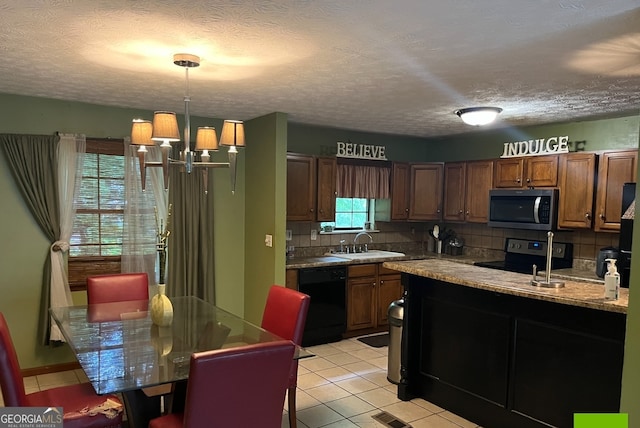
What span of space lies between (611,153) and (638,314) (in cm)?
275

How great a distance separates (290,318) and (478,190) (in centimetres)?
339

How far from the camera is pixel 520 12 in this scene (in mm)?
Result: 1990

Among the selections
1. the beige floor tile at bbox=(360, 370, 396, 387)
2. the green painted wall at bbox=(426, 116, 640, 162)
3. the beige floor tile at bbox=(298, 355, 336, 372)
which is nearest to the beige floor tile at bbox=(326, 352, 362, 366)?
the beige floor tile at bbox=(298, 355, 336, 372)

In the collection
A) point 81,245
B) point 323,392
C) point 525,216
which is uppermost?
point 525,216

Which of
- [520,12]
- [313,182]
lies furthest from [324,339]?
[520,12]

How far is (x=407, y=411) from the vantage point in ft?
11.3

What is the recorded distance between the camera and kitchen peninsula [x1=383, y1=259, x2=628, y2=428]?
2642mm

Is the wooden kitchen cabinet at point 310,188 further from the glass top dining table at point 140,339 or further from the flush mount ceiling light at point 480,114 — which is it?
the glass top dining table at point 140,339

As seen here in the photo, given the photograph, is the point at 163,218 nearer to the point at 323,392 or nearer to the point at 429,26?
the point at 323,392

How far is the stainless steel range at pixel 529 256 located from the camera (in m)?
4.93

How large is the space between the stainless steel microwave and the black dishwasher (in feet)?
5.98

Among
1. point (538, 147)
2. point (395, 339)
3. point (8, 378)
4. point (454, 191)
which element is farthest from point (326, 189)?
point (8, 378)

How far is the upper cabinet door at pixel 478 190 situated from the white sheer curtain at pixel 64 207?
4173 mm

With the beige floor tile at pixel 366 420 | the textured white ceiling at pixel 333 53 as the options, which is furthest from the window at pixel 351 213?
the beige floor tile at pixel 366 420
